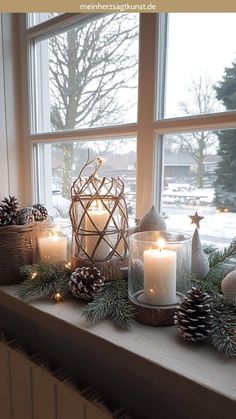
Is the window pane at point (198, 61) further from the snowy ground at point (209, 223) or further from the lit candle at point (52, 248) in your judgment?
the lit candle at point (52, 248)

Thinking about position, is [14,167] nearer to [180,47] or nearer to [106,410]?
[180,47]

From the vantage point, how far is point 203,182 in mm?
848

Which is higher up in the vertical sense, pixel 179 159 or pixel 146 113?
pixel 146 113

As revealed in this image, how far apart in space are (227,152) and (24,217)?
22.3 inches

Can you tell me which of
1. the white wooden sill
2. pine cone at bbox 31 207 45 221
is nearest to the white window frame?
pine cone at bbox 31 207 45 221

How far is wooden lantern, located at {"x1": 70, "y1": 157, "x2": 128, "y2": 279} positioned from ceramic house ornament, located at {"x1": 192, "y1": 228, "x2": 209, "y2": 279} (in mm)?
163

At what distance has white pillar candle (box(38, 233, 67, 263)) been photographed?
0.84 meters

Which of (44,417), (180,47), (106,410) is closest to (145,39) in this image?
(180,47)

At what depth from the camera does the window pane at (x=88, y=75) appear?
967 millimetres

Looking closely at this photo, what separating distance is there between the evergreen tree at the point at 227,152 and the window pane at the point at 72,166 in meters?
0.27

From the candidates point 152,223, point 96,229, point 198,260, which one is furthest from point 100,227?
point 198,260

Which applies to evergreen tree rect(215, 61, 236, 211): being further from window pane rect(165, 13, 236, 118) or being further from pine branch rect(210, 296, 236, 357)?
pine branch rect(210, 296, 236, 357)

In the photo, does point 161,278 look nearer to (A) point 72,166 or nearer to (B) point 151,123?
(B) point 151,123

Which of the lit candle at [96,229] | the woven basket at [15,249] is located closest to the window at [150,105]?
the lit candle at [96,229]
